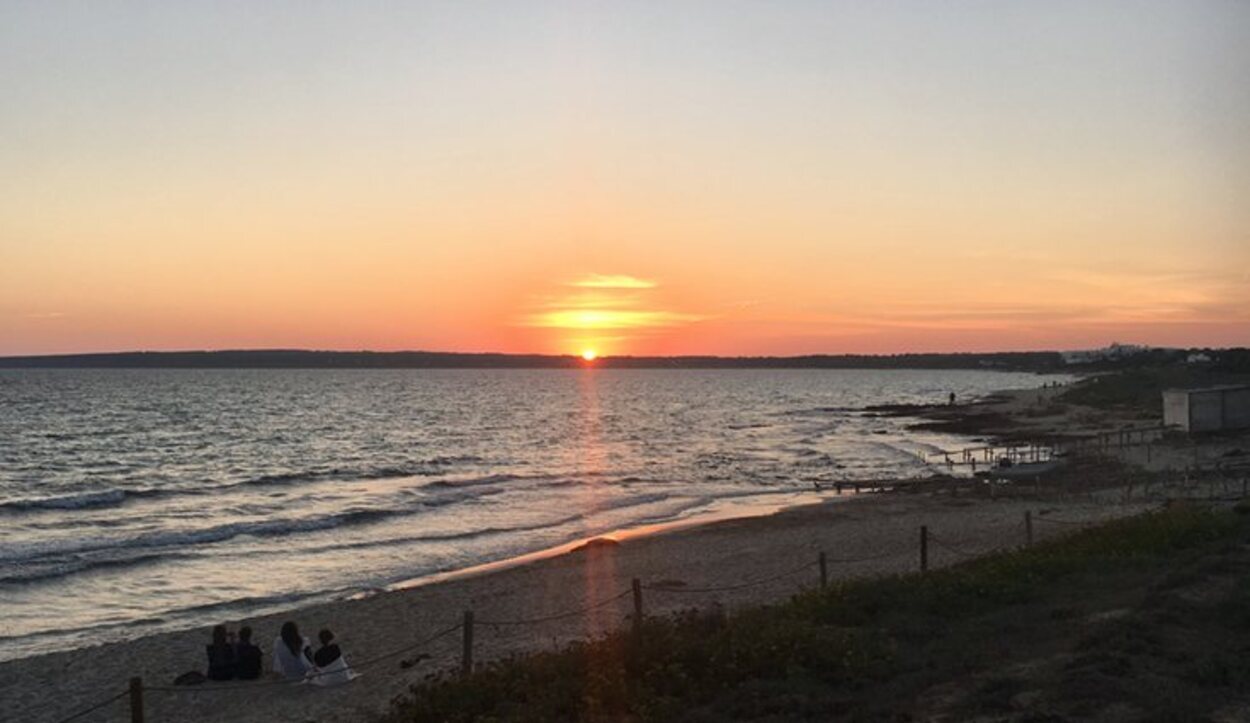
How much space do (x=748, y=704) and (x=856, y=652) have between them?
7.59 feet

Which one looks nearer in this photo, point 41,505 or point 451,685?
point 451,685

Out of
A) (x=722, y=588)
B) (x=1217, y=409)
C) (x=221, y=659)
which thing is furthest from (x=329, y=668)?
A: (x=1217, y=409)

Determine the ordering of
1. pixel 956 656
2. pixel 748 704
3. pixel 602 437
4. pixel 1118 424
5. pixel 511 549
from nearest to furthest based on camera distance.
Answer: pixel 748 704
pixel 956 656
pixel 511 549
pixel 1118 424
pixel 602 437

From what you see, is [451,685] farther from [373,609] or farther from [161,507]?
[161,507]

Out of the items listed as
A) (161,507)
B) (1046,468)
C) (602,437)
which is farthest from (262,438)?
(1046,468)

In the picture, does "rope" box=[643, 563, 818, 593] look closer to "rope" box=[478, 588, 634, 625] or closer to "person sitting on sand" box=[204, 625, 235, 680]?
"rope" box=[478, 588, 634, 625]

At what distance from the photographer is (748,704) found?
11375 mm

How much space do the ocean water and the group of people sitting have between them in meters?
5.96

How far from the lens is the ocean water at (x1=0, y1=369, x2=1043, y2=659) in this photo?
89.8ft

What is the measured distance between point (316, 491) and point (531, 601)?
28.6 metres

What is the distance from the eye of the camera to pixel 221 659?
17922 mm

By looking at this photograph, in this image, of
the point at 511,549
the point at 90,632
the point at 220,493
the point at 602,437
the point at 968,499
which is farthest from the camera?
the point at 602,437

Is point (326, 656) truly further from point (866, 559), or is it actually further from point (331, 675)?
point (866, 559)

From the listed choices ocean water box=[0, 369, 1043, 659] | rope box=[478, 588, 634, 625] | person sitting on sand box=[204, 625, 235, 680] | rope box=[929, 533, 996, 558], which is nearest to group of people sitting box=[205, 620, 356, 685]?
person sitting on sand box=[204, 625, 235, 680]
